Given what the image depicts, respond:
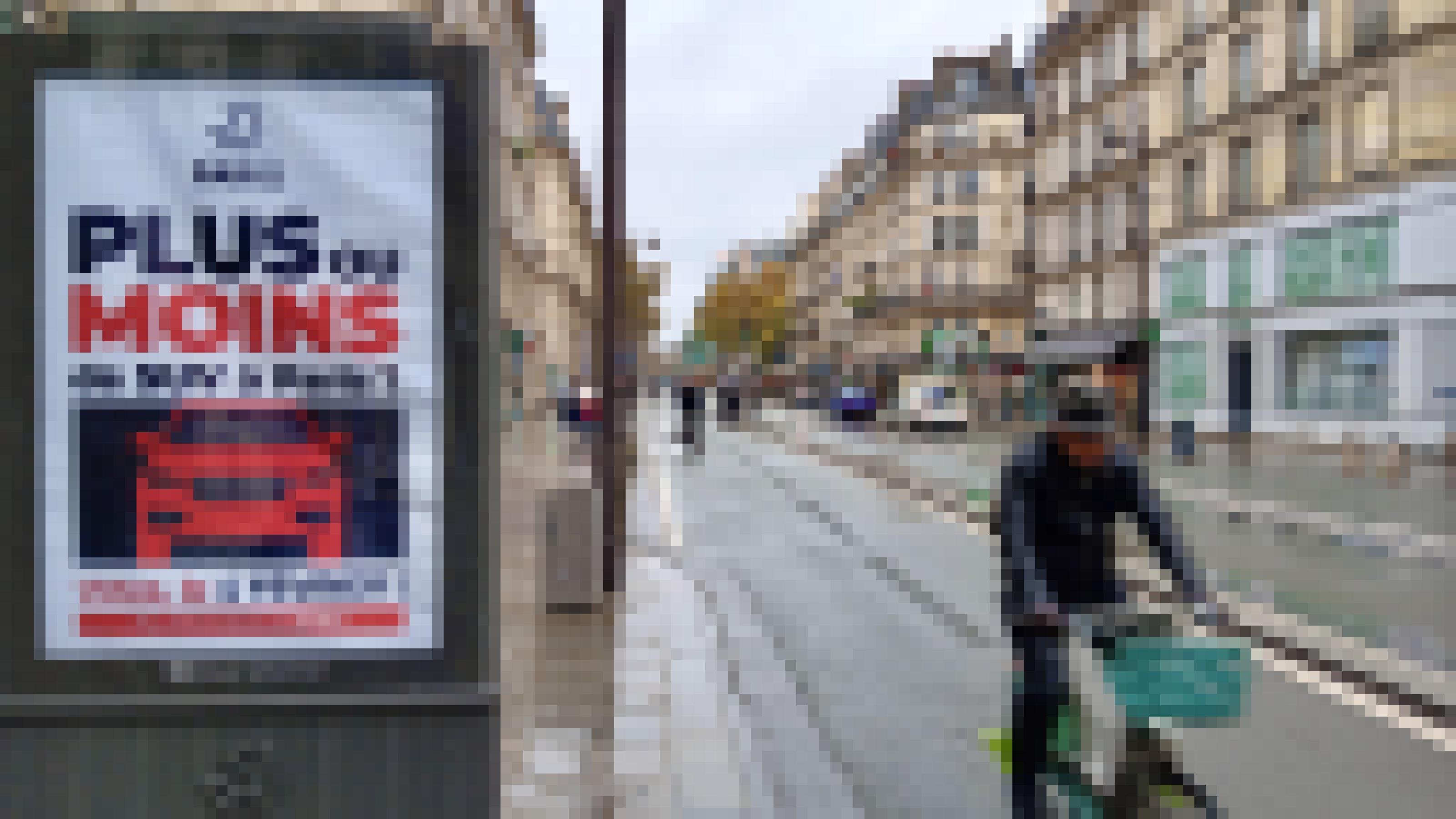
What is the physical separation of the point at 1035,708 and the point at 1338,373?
29609 millimetres

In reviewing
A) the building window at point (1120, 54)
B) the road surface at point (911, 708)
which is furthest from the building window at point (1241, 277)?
the road surface at point (911, 708)

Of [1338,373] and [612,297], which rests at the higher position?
[612,297]

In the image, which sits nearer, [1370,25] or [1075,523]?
[1075,523]

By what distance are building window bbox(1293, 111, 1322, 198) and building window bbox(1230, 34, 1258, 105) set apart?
109 inches

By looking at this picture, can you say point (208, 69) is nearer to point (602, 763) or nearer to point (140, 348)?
point (140, 348)

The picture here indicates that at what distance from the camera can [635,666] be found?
7824mm

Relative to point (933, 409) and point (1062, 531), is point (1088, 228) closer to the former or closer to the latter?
point (933, 409)

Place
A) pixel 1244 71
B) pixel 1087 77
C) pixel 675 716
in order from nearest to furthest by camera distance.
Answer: pixel 675 716 → pixel 1244 71 → pixel 1087 77

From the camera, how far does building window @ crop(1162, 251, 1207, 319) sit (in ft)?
117

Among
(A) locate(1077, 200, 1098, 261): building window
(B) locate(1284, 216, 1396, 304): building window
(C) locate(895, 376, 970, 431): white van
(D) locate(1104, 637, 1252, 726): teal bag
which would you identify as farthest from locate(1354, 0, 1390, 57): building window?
(D) locate(1104, 637, 1252, 726): teal bag

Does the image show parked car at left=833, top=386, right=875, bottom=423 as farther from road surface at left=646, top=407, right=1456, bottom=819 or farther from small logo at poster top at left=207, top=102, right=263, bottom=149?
small logo at poster top at left=207, top=102, right=263, bottom=149

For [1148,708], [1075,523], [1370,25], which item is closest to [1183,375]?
[1370,25]

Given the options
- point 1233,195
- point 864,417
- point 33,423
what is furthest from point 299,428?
point 864,417

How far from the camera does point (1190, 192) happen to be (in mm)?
39094
